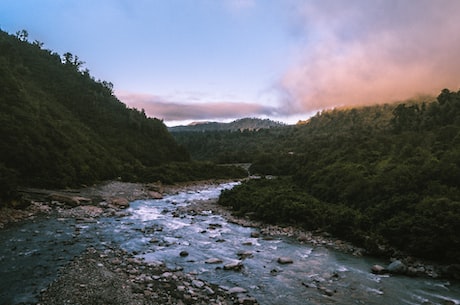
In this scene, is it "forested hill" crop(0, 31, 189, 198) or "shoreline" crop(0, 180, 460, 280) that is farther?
"forested hill" crop(0, 31, 189, 198)

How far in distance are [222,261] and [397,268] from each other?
346 inches

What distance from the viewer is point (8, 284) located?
1290cm

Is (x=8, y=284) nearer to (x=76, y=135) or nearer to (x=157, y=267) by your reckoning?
(x=157, y=267)

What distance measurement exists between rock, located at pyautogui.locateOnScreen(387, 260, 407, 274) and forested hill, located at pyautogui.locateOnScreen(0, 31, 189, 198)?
84.4 ft

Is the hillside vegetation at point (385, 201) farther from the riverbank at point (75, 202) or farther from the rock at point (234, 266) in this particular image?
the riverbank at point (75, 202)

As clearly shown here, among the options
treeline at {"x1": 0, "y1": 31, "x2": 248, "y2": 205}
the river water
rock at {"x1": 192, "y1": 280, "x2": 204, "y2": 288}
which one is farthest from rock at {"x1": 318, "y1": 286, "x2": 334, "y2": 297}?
treeline at {"x1": 0, "y1": 31, "x2": 248, "y2": 205}

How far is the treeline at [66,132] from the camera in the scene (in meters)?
36.5

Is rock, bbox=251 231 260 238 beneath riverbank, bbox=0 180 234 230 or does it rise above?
beneath

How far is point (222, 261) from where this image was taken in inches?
704

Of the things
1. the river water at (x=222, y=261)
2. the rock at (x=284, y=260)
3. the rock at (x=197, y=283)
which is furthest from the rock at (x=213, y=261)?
the rock at (x=284, y=260)

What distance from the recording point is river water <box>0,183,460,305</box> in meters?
13.6

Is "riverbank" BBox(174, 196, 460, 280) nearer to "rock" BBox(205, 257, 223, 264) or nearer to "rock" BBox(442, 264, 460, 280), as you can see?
"rock" BBox(442, 264, 460, 280)

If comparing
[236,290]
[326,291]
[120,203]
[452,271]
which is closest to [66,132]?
[120,203]

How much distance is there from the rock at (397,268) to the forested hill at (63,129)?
1013 inches
